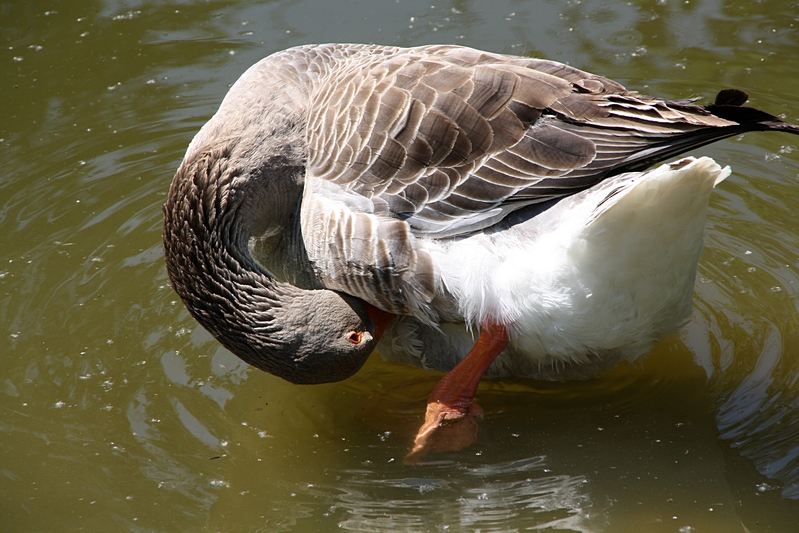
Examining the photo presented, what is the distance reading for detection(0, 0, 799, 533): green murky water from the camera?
3375mm

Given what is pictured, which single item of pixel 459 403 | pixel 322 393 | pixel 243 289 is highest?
pixel 243 289

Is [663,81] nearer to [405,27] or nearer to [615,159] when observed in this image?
[405,27]

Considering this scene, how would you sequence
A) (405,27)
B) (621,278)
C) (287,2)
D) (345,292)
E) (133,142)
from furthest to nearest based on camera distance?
(287,2) → (405,27) → (133,142) → (345,292) → (621,278)

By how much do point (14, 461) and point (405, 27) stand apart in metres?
4.79

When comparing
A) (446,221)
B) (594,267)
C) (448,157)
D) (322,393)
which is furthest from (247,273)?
(594,267)

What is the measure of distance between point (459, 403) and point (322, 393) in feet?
2.58

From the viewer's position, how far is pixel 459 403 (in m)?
3.91

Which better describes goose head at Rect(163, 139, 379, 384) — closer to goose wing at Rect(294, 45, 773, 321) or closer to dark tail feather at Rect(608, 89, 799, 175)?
goose wing at Rect(294, 45, 773, 321)

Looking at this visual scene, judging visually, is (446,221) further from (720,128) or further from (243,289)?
(720,128)

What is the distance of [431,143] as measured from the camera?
3.69 meters

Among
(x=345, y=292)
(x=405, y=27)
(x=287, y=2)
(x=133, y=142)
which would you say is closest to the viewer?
(x=345, y=292)

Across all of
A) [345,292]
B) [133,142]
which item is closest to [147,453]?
[345,292]

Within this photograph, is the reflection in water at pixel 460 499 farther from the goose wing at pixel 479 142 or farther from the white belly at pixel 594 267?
the goose wing at pixel 479 142

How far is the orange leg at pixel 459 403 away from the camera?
3768mm
